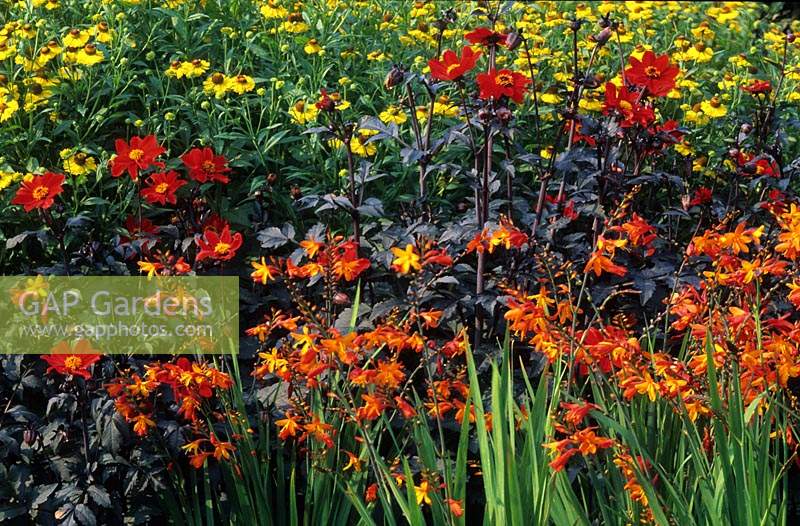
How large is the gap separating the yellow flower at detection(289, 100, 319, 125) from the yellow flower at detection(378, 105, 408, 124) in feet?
0.69

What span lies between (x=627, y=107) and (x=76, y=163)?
1.53 m

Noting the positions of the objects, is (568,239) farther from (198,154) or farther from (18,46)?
(18,46)

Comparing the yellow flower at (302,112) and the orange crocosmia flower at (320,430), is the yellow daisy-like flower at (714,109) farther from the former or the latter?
the orange crocosmia flower at (320,430)

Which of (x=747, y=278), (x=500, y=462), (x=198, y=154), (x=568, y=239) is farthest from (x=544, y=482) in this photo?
(x=198, y=154)

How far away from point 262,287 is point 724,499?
1387mm

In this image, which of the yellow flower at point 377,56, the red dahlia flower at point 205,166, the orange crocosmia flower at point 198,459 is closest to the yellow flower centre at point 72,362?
the orange crocosmia flower at point 198,459

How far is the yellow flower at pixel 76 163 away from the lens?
3025 mm

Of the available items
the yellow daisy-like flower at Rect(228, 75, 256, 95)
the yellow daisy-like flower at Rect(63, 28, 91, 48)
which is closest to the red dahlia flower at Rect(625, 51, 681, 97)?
the yellow daisy-like flower at Rect(228, 75, 256, 95)

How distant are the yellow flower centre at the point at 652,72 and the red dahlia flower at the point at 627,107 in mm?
61

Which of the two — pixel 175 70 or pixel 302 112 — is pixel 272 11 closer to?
pixel 175 70

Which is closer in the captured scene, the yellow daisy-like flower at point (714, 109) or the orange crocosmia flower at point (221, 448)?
the orange crocosmia flower at point (221, 448)

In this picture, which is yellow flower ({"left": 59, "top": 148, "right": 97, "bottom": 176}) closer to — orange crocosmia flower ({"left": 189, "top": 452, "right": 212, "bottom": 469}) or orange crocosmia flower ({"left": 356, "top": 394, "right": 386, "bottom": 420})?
orange crocosmia flower ({"left": 189, "top": 452, "right": 212, "bottom": 469})

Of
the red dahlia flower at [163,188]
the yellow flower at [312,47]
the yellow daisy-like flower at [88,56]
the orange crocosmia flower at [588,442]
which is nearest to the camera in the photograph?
the orange crocosmia flower at [588,442]

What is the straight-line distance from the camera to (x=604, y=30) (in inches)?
107
